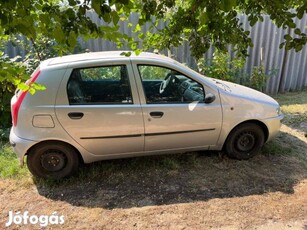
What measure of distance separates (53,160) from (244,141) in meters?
2.73

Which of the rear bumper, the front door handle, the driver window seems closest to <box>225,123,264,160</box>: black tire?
the driver window

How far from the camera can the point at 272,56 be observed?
8086mm

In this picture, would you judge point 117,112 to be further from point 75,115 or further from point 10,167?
point 10,167

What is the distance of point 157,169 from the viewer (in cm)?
423

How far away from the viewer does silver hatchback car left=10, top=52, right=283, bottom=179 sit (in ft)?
11.9

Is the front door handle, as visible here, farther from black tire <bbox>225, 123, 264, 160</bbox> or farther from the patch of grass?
the patch of grass

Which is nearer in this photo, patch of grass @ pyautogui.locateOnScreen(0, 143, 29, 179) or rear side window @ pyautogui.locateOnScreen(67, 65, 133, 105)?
rear side window @ pyautogui.locateOnScreen(67, 65, 133, 105)

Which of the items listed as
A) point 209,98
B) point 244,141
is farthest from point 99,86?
point 244,141

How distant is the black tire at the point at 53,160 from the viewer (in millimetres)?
3760

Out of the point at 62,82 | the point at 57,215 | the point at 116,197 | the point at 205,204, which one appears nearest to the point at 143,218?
the point at 116,197

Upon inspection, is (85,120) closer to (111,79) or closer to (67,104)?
(67,104)

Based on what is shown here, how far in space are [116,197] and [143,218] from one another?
0.51m

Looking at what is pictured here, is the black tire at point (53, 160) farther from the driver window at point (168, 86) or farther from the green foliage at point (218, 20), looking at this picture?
the green foliage at point (218, 20)

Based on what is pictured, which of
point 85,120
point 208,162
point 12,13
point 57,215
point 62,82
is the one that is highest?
point 12,13
